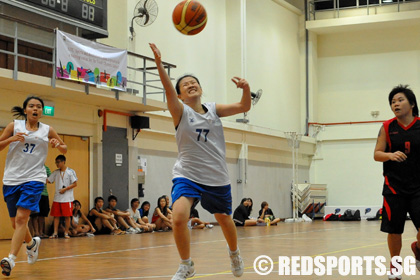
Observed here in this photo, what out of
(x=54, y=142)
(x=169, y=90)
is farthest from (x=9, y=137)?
(x=169, y=90)

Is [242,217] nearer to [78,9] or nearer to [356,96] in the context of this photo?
[78,9]

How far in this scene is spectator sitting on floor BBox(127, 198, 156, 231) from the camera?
17.3m

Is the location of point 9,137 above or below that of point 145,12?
below

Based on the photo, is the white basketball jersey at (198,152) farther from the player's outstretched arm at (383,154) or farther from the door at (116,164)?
the door at (116,164)

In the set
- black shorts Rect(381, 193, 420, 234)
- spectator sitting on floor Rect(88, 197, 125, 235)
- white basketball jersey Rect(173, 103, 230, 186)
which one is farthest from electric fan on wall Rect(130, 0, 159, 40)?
black shorts Rect(381, 193, 420, 234)

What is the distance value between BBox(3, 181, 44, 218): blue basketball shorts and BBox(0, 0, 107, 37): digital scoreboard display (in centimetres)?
766

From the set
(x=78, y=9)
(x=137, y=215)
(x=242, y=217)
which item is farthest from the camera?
(x=242, y=217)

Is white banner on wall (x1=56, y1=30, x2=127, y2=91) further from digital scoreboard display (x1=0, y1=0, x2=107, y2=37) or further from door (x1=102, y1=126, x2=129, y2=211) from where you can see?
door (x1=102, y1=126, x2=129, y2=211)

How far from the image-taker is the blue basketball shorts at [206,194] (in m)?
5.39

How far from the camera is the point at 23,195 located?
6988mm

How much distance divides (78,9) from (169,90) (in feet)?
34.9

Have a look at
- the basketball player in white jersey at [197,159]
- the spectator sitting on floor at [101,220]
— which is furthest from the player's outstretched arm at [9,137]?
the spectator sitting on floor at [101,220]

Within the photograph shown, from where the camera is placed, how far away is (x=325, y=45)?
30.6m

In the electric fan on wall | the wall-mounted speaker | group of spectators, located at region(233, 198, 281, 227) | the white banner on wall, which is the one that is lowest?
group of spectators, located at region(233, 198, 281, 227)
